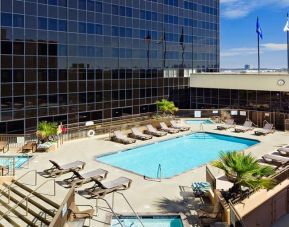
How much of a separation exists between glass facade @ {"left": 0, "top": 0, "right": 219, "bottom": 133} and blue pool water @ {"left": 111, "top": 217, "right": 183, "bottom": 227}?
738 inches

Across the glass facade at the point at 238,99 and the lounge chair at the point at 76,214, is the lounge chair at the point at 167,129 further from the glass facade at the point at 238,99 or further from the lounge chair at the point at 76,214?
the lounge chair at the point at 76,214

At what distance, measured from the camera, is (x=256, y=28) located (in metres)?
46.0

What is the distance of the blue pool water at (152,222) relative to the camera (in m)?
13.8

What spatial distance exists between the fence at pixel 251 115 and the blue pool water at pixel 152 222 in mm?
22881

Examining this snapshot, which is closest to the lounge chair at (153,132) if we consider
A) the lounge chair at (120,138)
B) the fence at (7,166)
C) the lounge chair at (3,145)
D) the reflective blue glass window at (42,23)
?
the lounge chair at (120,138)

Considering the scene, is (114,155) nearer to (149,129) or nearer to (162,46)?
(149,129)

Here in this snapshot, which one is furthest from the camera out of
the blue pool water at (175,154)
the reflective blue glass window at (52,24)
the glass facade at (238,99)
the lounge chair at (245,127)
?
the glass facade at (238,99)

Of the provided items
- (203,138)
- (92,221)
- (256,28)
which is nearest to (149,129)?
(203,138)

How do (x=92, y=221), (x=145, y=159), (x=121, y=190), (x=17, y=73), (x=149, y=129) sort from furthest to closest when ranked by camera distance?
(x=149, y=129)
(x=17, y=73)
(x=145, y=159)
(x=121, y=190)
(x=92, y=221)

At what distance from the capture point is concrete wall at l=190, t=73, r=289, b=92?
120ft

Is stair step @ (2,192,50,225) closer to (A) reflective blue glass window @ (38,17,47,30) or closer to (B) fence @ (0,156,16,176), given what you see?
(B) fence @ (0,156,16,176)

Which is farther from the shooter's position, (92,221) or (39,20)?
(39,20)

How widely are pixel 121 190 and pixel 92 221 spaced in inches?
136

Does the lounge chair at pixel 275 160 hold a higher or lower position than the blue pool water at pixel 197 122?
lower
